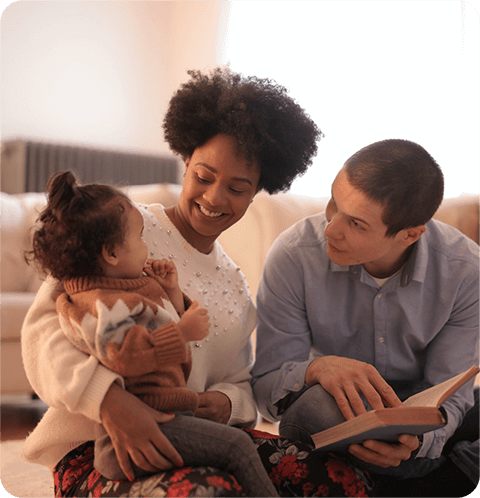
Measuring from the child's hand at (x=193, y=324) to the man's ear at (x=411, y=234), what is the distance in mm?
518

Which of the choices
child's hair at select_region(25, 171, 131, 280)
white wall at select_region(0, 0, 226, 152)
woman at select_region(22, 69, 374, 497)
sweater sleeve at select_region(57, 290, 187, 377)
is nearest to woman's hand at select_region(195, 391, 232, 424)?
woman at select_region(22, 69, 374, 497)

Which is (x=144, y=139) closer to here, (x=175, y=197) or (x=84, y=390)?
(x=175, y=197)

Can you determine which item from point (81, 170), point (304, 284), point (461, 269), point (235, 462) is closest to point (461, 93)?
point (461, 269)

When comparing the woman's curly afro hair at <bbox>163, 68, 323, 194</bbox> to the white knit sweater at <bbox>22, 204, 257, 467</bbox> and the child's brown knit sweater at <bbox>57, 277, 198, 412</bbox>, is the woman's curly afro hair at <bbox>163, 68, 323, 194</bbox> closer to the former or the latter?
the white knit sweater at <bbox>22, 204, 257, 467</bbox>

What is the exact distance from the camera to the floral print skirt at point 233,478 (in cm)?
82

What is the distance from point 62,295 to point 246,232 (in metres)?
1.38

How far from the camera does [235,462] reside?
0.87m

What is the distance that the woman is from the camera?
817mm

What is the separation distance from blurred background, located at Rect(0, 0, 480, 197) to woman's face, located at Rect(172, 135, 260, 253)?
79cm

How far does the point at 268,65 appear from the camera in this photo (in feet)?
11.2

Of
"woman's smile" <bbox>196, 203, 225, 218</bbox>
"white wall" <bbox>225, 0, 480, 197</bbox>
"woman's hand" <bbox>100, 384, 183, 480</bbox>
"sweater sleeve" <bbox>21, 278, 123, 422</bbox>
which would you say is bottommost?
"woman's hand" <bbox>100, 384, 183, 480</bbox>

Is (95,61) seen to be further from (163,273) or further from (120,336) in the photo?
(120,336)

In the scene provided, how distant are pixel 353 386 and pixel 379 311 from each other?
28 cm

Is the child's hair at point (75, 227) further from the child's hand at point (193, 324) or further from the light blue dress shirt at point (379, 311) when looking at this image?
the light blue dress shirt at point (379, 311)
